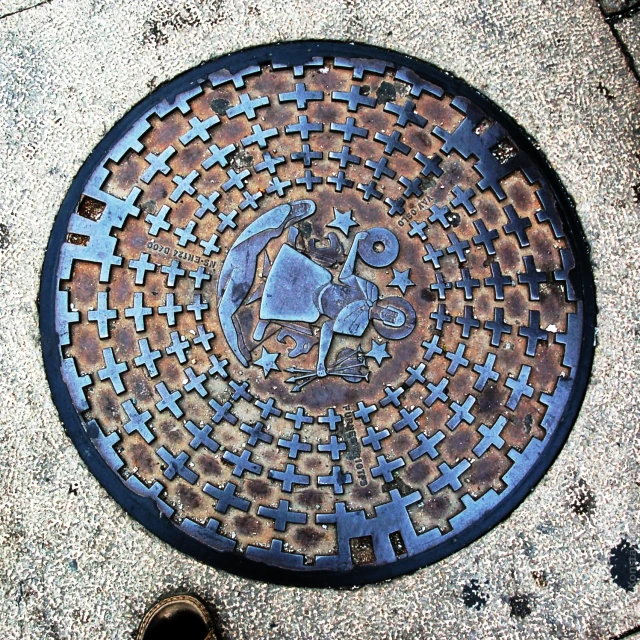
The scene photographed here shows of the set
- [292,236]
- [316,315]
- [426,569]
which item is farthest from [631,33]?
[426,569]

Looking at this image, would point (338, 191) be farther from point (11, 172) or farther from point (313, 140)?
point (11, 172)

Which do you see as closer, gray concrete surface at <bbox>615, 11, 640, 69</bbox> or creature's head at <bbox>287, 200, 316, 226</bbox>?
creature's head at <bbox>287, 200, 316, 226</bbox>

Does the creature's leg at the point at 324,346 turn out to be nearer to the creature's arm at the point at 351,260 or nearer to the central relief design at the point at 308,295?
the central relief design at the point at 308,295

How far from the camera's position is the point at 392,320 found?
260 cm

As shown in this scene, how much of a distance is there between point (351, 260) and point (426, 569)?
1.38m

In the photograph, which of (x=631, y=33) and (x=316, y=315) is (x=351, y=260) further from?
(x=631, y=33)

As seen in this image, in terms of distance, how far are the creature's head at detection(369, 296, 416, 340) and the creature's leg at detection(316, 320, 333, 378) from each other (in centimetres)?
20

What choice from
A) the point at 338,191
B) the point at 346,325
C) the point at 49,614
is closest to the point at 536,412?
the point at 346,325

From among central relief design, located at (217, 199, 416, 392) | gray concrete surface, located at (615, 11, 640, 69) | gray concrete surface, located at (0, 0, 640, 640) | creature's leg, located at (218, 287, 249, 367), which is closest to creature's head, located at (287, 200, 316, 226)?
central relief design, located at (217, 199, 416, 392)

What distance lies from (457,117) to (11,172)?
2096mm

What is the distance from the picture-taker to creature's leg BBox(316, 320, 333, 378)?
2562 millimetres

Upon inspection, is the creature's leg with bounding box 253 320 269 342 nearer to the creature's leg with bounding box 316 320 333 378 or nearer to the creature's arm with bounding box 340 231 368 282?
the creature's leg with bounding box 316 320 333 378

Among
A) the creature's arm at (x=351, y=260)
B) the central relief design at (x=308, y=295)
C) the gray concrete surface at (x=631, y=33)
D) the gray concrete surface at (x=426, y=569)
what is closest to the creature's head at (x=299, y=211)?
the central relief design at (x=308, y=295)

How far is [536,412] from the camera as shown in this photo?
2.59 meters
